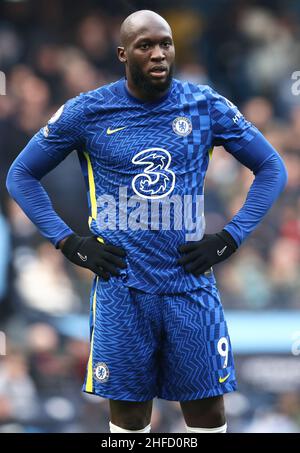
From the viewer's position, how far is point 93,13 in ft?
28.9

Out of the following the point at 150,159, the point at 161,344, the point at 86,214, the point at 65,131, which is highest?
the point at 65,131

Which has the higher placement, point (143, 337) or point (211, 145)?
point (211, 145)

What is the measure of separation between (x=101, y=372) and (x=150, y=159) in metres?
0.88

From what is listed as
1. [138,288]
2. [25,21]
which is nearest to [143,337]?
[138,288]

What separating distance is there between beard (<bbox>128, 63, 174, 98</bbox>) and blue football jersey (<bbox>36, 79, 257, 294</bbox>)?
2.3 inches

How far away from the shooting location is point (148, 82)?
169 inches

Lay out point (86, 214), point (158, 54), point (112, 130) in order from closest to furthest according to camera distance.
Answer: point (158, 54), point (112, 130), point (86, 214)

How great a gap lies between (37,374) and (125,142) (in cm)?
411

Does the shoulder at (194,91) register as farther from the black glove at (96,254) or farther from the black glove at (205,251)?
the black glove at (96,254)

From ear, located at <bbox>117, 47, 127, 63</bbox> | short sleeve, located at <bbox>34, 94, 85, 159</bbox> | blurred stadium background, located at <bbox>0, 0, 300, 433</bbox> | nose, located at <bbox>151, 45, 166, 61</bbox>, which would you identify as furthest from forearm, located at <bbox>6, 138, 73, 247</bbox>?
blurred stadium background, located at <bbox>0, 0, 300, 433</bbox>

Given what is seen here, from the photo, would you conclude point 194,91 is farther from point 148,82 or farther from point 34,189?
point 34,189

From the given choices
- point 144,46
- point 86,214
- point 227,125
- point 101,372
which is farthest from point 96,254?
point 86,214

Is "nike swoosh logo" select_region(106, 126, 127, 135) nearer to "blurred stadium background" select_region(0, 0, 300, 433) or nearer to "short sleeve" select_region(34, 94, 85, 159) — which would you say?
"short sleeve" select_region(34, 94, 85, 159)
